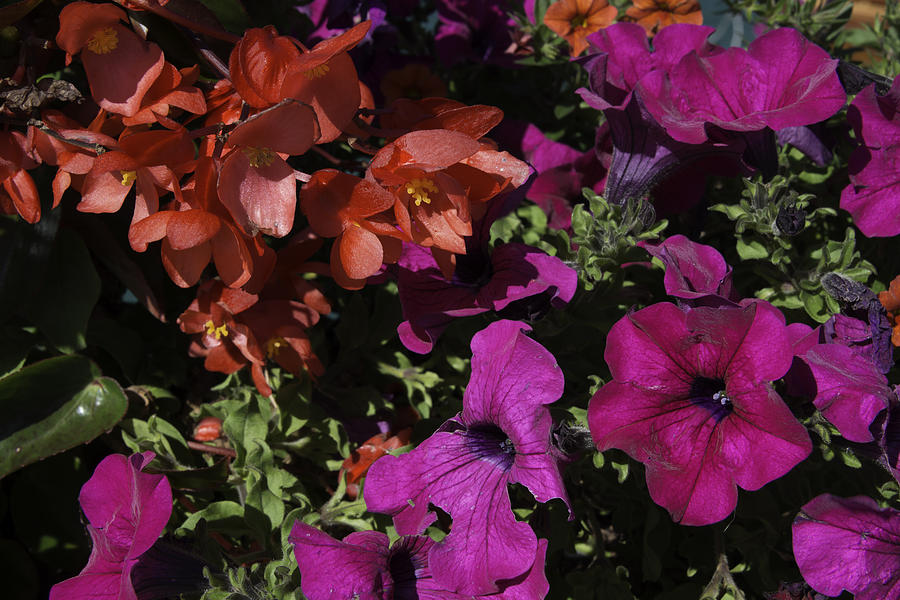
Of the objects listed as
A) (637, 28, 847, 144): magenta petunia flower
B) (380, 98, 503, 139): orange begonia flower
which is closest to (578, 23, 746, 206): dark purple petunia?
(637, 28, 847, 144): magenta petunia flower

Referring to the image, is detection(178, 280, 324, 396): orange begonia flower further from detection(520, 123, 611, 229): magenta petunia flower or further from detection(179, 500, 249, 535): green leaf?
detection(520, 123, 611, 229): magenta petunia flower

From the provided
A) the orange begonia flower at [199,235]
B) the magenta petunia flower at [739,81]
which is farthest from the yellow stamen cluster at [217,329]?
the magenta petunia flower at [739,81]

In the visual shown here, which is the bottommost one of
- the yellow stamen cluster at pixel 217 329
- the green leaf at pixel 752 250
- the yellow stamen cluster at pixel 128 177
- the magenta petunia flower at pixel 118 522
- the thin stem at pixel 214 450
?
the thin stem at pixel 214 450

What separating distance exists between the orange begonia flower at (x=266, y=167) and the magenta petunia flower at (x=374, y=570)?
0.25 meters

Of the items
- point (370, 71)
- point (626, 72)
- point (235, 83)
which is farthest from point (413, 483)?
point (370, 71)

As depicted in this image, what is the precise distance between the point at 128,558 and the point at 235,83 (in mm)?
370

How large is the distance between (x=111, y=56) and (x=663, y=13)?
2.47ft

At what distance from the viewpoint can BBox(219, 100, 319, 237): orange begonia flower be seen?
52 centimetres

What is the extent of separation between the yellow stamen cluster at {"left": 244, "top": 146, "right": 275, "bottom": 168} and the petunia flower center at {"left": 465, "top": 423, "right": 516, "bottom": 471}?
0.89 ft

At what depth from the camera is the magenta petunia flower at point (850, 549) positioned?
590mm

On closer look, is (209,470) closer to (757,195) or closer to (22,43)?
(22,43)

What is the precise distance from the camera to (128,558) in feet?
1.86

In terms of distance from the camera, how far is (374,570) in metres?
0.62

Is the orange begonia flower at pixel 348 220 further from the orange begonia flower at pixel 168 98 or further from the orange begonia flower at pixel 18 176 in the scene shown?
the orange begonia flower at pixel 18 176
